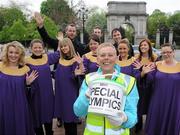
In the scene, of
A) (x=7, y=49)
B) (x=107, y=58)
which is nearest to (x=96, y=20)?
(x=7, y=49)

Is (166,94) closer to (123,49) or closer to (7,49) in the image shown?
(123,49)

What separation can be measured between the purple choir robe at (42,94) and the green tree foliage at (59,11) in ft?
140

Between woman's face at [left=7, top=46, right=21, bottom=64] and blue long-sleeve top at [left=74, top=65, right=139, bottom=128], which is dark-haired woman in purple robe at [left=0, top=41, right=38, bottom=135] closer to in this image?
woman's face at [left=7, top=46, right=21, bottom=64]

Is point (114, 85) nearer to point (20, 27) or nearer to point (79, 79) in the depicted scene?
point (79, 79)

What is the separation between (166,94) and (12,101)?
8.45 ft

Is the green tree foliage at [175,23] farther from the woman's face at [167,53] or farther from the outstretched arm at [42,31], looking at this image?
the woman's face at [167,53]

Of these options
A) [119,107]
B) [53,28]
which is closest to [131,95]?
[119,107]

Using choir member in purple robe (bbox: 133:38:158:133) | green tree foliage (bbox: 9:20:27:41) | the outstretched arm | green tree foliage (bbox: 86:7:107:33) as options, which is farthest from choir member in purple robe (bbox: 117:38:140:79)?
green tree foliage (bbox: 86:7:107:33)

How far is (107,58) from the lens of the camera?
11.8ft

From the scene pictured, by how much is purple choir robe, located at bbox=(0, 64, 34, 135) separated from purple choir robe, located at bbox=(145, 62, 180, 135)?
7.13ft

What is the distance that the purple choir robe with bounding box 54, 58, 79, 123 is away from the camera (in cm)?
670

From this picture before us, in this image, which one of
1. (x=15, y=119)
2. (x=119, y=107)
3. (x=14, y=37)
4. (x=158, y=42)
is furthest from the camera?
(x=158, y=42)

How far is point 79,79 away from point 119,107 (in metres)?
3.30

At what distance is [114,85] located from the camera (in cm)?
346
